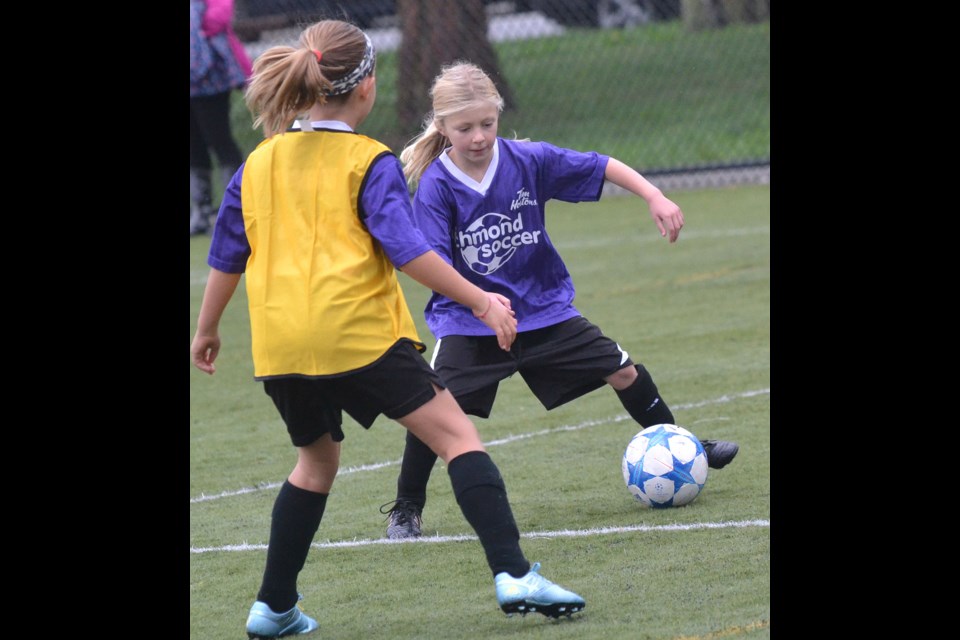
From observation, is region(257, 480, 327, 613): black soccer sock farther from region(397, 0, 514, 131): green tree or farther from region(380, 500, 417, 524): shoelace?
region(397, 0, 514, 131): green tree

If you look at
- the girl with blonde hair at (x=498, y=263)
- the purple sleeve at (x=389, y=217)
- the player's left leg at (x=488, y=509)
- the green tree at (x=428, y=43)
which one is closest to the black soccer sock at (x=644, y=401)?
the girl with blonde hair at (x=498, y=263)

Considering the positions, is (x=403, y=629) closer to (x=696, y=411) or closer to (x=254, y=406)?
(x=696, y=411)

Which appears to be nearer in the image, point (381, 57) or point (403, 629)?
point (403, 629)

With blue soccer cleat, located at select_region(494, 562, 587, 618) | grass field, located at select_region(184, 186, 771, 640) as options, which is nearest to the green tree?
grass field, located at select_region(184, 186, 771, 640)

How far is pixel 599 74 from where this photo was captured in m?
17.7

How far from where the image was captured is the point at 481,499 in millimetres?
3760

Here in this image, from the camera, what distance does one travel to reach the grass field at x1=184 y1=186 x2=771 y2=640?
12.9ft

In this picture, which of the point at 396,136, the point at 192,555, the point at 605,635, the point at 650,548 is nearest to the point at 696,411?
the point at 650,548

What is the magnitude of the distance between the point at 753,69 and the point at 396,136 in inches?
182

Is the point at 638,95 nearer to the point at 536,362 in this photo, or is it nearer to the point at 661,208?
the point at 536,362

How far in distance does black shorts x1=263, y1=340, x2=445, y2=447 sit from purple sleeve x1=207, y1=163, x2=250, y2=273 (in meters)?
0.33

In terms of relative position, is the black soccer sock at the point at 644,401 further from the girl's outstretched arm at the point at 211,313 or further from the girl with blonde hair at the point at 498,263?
the girl's outstretched arm at the point at 211,313

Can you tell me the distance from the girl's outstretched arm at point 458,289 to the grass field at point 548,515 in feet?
2.51

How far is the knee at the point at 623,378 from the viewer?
5234 mm
